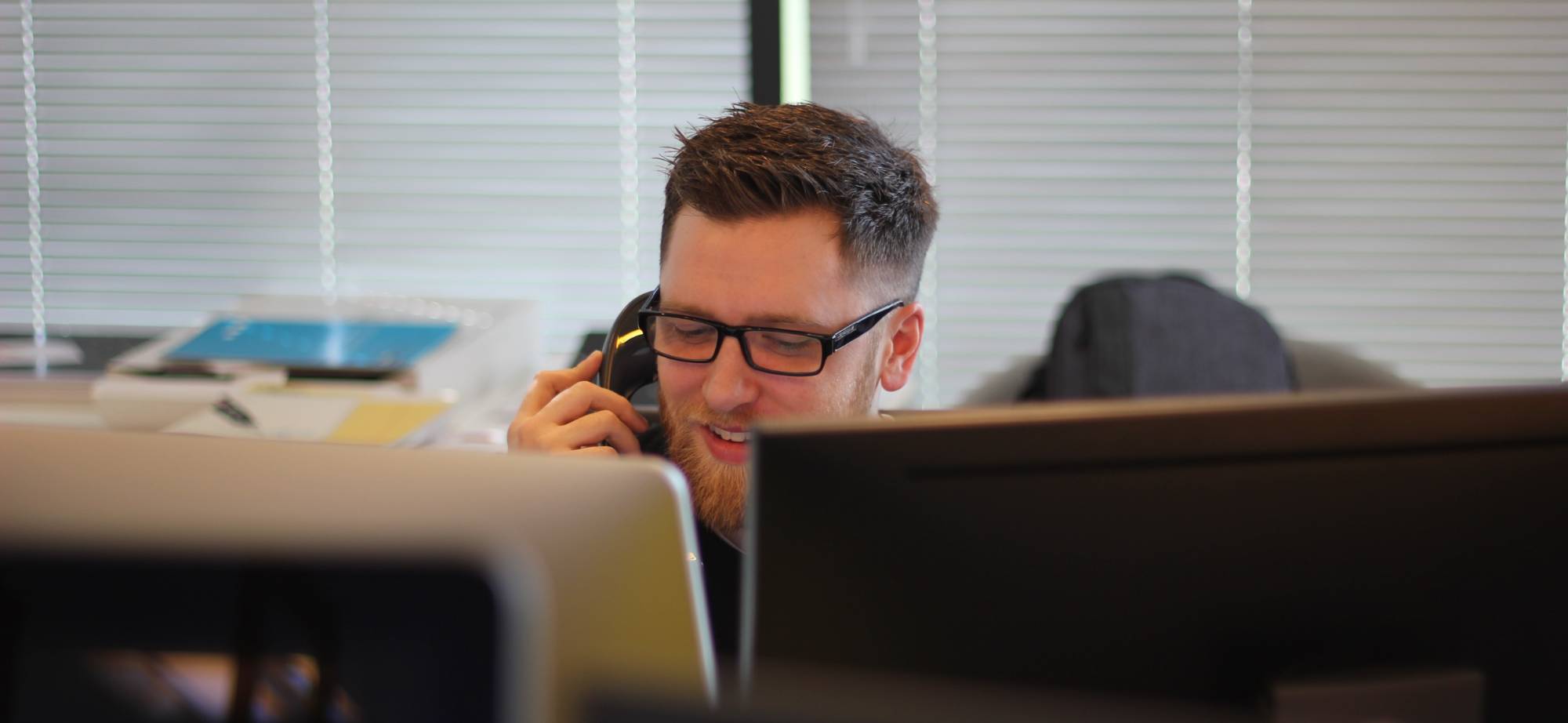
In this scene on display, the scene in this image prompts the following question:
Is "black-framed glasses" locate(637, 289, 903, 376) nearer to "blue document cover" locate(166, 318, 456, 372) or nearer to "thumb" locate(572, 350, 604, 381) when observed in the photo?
"thumb" locate(572, 350, 604, 381)

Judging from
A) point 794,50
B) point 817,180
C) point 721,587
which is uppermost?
point 794,50

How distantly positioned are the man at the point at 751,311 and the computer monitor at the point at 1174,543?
600 mm

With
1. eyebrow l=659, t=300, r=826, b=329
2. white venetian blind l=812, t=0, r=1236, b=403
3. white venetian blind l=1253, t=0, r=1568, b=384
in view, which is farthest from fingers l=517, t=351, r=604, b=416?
white venetian blind l=1253, t=0, r=1568, b=384

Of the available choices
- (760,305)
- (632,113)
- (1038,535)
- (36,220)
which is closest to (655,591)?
(1038,535)

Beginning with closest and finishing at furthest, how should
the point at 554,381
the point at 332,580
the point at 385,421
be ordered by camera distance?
1. the point at 332,580
2. the point at 554,381
3. the point at 385,421

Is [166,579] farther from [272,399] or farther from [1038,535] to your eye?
[272,399]

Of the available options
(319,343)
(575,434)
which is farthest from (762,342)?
(319,343)

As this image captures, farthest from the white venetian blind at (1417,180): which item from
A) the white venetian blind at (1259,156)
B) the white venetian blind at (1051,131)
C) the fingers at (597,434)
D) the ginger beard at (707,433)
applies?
the fingers at (597,434)

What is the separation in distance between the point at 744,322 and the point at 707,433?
0.43ft

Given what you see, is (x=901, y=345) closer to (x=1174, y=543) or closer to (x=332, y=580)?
(x=1174, y=543)

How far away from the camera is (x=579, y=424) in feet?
4.30

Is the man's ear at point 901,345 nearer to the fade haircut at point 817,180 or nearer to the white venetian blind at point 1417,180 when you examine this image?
the fade haircut at point 817,180

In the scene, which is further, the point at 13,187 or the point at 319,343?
the point at 13,187

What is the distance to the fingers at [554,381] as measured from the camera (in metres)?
1.44
